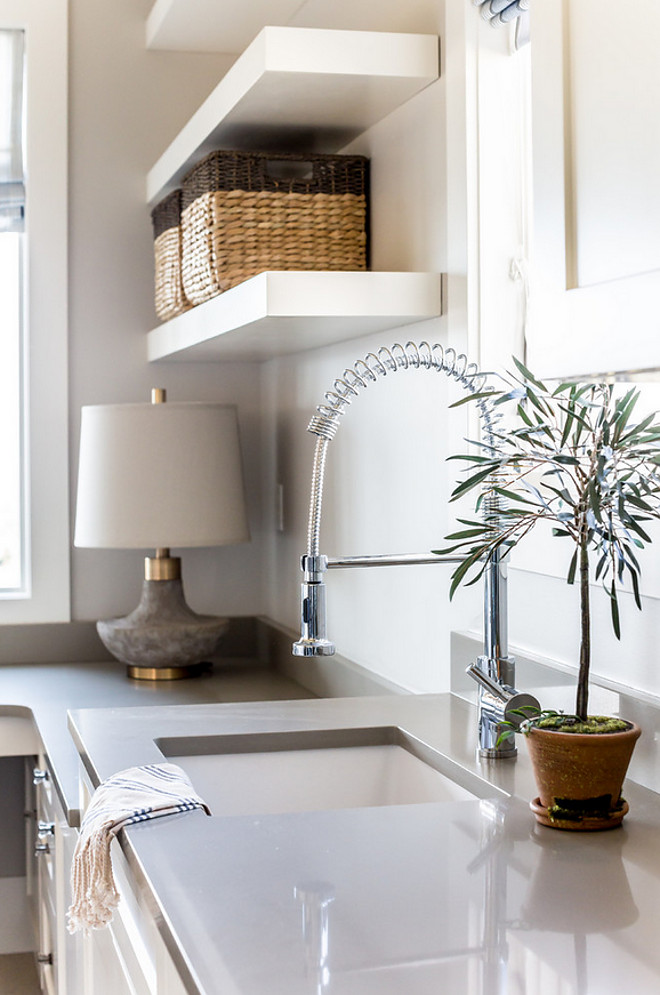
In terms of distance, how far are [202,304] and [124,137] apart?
917 mm

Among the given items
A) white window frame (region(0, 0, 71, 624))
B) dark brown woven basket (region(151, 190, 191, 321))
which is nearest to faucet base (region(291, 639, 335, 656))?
dark brown woven basket (region(151, 190, 191, 321))

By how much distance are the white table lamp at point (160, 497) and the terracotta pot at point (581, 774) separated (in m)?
1.61

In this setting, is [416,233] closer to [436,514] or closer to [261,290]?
[261,290]

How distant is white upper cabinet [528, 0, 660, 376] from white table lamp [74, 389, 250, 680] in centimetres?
168

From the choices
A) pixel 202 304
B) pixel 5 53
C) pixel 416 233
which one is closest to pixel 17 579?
pixel 202 304

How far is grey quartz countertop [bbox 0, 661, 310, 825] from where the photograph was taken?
2.47 metres

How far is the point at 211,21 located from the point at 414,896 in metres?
2.32

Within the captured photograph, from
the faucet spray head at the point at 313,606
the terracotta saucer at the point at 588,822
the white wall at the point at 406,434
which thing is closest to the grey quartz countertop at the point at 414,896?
the terracotta saucer at the point at 588,822

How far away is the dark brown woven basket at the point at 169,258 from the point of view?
8.28ft

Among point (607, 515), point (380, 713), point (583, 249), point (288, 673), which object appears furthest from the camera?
point (288, 673)

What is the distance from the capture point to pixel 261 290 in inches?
74.2

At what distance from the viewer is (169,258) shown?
2.60 meters

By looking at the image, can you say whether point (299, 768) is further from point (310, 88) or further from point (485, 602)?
point (310, 88)

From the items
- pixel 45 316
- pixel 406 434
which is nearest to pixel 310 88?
pixel 406 434
